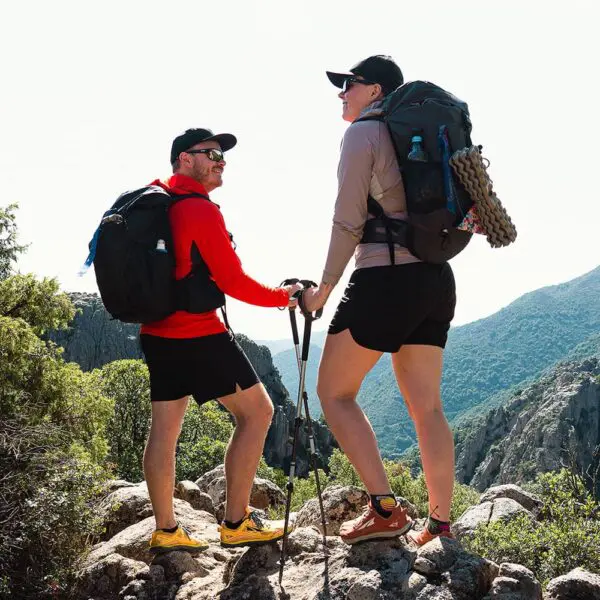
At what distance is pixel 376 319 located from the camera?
399 centimetres

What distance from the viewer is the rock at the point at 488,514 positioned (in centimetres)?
769

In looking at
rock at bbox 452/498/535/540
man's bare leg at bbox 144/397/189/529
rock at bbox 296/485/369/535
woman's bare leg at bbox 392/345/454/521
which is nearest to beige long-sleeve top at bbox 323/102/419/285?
woman's bare leg at bbox 392/345/454/521

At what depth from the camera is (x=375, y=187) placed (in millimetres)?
4062

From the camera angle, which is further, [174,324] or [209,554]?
[209,554]

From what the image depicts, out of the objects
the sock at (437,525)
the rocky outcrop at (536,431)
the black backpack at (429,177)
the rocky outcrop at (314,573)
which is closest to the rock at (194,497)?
the rocky outcrop at (314,573)

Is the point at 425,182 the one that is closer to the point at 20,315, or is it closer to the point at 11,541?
Result: the point at 11,541

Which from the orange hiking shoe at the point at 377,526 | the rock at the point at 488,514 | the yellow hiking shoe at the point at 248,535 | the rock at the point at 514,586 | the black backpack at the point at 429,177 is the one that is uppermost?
the black backpack at the point at 429,177

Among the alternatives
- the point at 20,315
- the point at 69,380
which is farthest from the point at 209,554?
the point at 20,315

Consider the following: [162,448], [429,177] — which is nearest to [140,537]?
[162,448]

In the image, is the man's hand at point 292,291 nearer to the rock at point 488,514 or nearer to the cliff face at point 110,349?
the rock at point 488,514

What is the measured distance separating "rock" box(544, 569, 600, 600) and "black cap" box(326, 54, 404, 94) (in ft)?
11.1

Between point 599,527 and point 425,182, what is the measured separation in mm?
4390

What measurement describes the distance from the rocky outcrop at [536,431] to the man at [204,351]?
72920mm

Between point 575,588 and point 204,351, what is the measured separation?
112 inches
